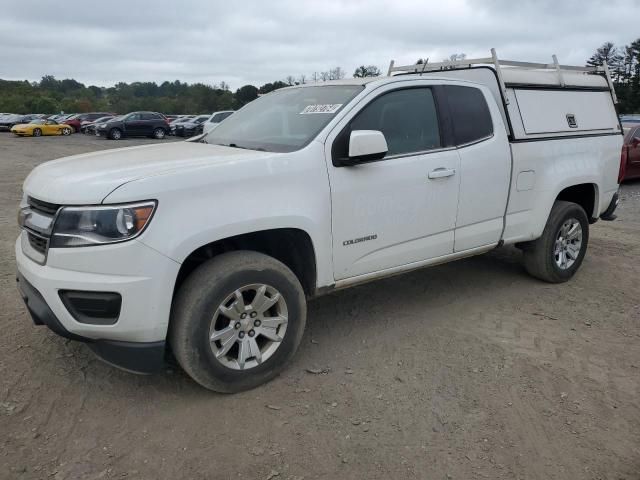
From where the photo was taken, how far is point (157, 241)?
2.81 meters

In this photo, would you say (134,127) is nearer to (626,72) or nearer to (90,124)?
(90,124)

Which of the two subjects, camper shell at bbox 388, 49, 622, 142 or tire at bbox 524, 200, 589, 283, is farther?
tire at bbox 524, 200, 589, 283

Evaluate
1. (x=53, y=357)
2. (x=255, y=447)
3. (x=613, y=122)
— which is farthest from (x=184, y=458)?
(x=613, y=122)

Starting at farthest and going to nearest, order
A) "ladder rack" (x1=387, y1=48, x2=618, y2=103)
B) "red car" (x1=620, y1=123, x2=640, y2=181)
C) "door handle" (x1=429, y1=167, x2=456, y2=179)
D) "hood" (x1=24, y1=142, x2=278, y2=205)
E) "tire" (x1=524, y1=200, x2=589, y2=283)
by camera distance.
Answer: "red car" (x1=620, y1=123, x2=640, y2=181)
"tire" (x1=524, y1=200, x2=589, y2=283)
"ladder rack" (x1=387, y1=48, x2=618, y2=103)
"door handle" (x1=429, y1=167, x2=456, y2=179)
"hood" (x1=24, y1=142, x2=278, y2=205)

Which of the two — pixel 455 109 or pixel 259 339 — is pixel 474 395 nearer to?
pixel 259 339

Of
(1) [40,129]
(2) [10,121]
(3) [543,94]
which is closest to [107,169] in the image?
(3) [543,94]

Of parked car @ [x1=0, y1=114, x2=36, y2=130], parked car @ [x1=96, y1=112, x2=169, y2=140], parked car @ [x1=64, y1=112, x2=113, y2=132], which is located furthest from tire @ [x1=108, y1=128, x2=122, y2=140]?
parked car @ [x1=0, y1=114, x2=36, y2=130]

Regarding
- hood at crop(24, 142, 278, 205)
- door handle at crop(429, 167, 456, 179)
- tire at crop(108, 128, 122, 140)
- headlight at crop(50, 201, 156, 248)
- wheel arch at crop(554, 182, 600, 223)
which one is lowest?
tire at crop(108, 128, 122, 140)

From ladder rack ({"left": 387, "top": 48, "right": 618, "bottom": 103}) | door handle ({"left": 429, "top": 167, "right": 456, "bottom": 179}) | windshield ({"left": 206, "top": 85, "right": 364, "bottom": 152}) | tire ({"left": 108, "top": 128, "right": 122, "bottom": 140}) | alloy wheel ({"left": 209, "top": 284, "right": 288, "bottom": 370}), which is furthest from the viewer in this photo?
tire ({"left": 108, "top": 128, "right": 122, "bottom": 140})

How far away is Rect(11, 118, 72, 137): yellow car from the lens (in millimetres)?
32469

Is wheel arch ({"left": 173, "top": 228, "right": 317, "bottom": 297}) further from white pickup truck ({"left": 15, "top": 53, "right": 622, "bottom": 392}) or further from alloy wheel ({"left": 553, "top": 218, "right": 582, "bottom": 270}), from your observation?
alloy wheel ({"left": 553, "top": 218, "right": 582, "bottom": 270})

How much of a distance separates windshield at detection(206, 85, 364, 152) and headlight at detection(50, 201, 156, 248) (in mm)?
1082

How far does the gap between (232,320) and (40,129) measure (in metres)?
34.8

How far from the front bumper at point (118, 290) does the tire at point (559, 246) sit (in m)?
3.59
